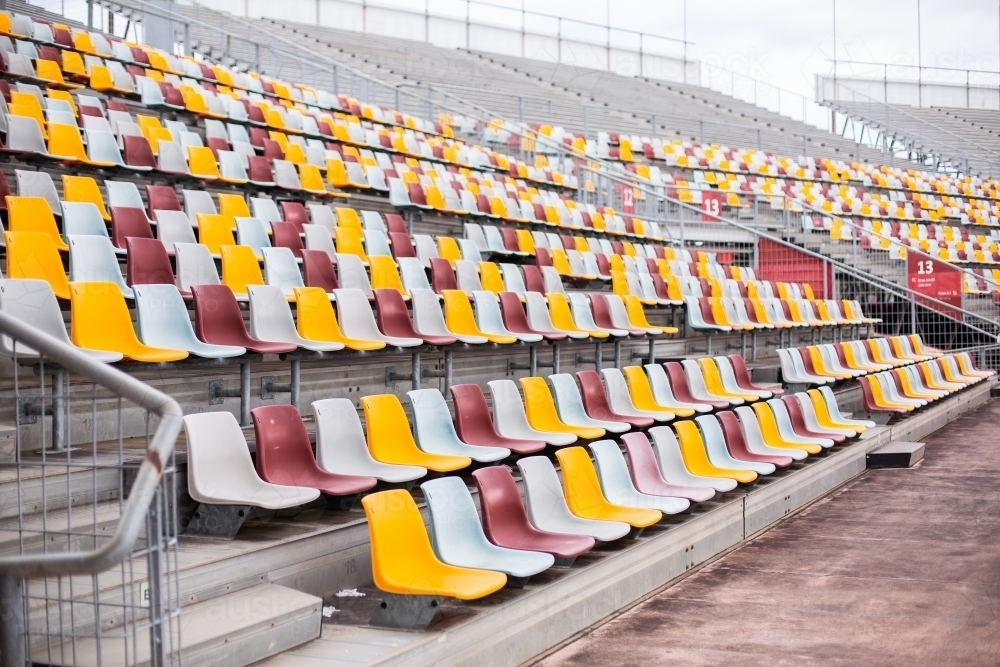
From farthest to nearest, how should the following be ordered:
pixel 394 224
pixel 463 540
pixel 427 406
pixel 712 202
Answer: pixel 712 202 < pixel 394 224 < pixel 427 406 < pixel 463 540

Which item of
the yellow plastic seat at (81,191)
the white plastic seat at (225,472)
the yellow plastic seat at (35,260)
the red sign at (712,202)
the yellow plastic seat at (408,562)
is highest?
the red sign at (712,202)

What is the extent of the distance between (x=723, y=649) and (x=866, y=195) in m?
13.2

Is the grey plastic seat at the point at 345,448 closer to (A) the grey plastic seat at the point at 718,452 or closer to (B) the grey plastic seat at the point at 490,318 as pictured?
(B) the grey plastic seat at the point at 490,318

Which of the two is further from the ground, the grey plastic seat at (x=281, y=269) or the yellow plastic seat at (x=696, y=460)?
the grey plastic seat at (x=281, y=269)

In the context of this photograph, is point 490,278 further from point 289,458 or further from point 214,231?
point 289,458

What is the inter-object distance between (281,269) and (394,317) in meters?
0.57

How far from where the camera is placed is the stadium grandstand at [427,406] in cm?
254

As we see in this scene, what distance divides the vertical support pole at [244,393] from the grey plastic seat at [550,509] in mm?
1029

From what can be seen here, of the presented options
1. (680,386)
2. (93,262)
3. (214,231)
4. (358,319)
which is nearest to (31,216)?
(93,262)

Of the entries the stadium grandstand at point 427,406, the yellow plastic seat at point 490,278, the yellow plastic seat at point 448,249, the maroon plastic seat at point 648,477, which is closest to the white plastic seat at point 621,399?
the stadium grandstand at point 427,406

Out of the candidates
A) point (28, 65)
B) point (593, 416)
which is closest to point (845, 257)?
point (593, 416)

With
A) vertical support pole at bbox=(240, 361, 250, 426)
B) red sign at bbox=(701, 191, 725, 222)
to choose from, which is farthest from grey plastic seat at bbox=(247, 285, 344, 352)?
red sign at bbox=(701, 191, 725, 222)

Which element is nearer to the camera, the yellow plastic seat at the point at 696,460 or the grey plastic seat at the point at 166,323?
the grey plastic seat at the point at 166,323

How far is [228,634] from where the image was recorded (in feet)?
7.47
